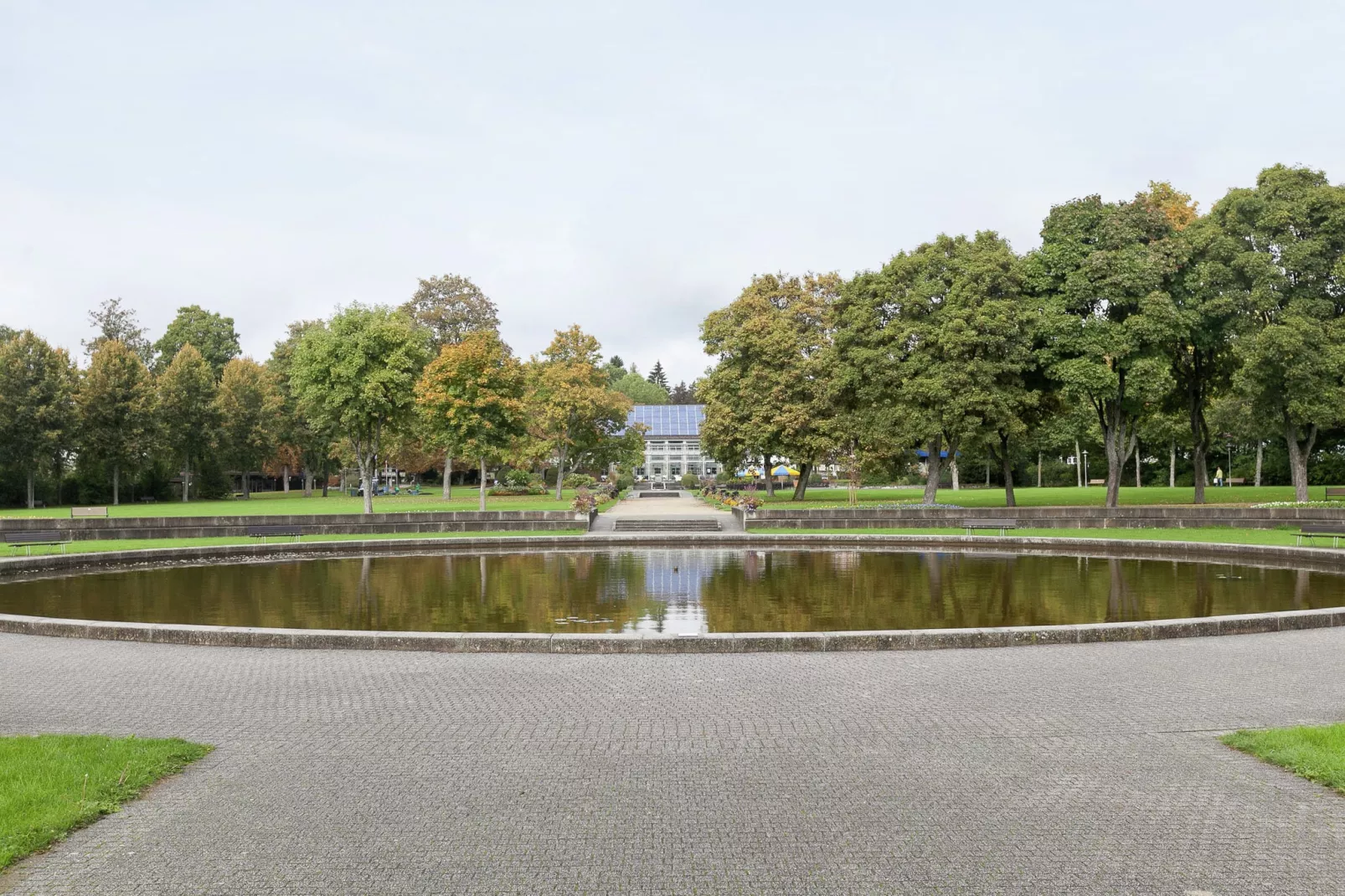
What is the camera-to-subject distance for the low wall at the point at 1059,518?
2678 cm

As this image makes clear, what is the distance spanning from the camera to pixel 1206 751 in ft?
20.5

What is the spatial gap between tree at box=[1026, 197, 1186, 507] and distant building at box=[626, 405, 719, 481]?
229ft

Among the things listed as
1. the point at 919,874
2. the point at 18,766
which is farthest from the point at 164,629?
the point at 919,874

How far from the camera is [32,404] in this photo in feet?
167

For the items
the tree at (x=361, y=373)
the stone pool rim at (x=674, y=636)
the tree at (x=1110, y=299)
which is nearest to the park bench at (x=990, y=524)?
the tree at (x=1110, y=299)

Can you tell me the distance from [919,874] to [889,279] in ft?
110

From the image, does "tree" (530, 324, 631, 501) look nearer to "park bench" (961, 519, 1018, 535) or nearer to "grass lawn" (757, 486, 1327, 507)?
"grass lawn" (757, 486, 1327, 507)

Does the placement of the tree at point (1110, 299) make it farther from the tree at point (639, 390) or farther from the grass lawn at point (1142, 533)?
the tree at point (639, 390)

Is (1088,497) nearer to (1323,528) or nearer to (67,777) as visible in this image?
(1323,528)

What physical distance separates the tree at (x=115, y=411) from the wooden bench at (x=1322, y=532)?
187 ft

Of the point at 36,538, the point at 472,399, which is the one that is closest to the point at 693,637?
the point at 36,538

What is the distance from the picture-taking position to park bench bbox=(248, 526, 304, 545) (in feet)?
87.9

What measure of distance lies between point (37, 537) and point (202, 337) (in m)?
55.4

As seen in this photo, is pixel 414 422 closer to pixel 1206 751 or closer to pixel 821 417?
pixel 821 417
